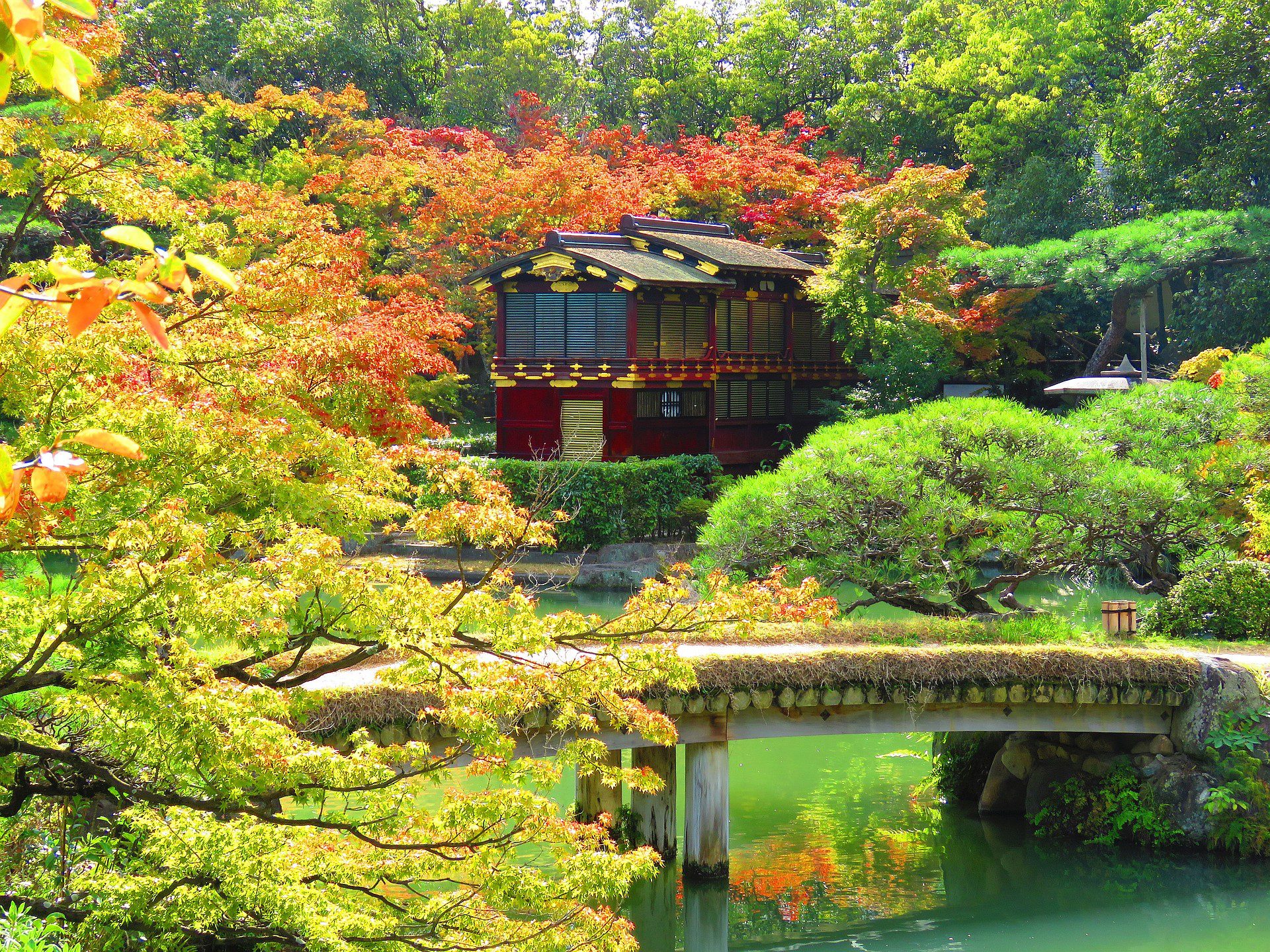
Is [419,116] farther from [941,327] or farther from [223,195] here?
[941,327]

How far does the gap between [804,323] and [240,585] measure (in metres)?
24.9

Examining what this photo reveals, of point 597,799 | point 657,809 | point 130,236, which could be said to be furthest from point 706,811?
point 130,236

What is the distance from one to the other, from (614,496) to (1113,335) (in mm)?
11459

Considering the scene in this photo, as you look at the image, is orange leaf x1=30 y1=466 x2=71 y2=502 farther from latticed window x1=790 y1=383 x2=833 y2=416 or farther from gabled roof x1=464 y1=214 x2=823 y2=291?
latticed window x1=790 y1=383 x2=833 y2=416

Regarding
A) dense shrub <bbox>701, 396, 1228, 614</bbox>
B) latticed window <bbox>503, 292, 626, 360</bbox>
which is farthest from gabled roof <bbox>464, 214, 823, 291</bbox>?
dense shrub <bbox>701, 396, 1228, 614</bbox>

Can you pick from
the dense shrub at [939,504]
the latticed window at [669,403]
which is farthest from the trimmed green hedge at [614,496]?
the dense shrub at [939,504]

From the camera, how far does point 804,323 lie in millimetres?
29328

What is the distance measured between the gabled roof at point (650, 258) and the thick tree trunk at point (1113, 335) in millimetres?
6473

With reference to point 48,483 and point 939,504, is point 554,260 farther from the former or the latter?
point 48,483

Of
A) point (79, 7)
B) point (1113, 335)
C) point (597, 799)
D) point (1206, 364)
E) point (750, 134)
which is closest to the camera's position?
point (79, 7)

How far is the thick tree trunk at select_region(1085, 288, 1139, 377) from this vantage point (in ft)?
83.6

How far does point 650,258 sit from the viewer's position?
86.6ft

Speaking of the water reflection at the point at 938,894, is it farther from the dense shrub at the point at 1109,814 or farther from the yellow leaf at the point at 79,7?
the yellow leaf at the point at 79,7

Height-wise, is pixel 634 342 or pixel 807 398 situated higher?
pixel 634 342
